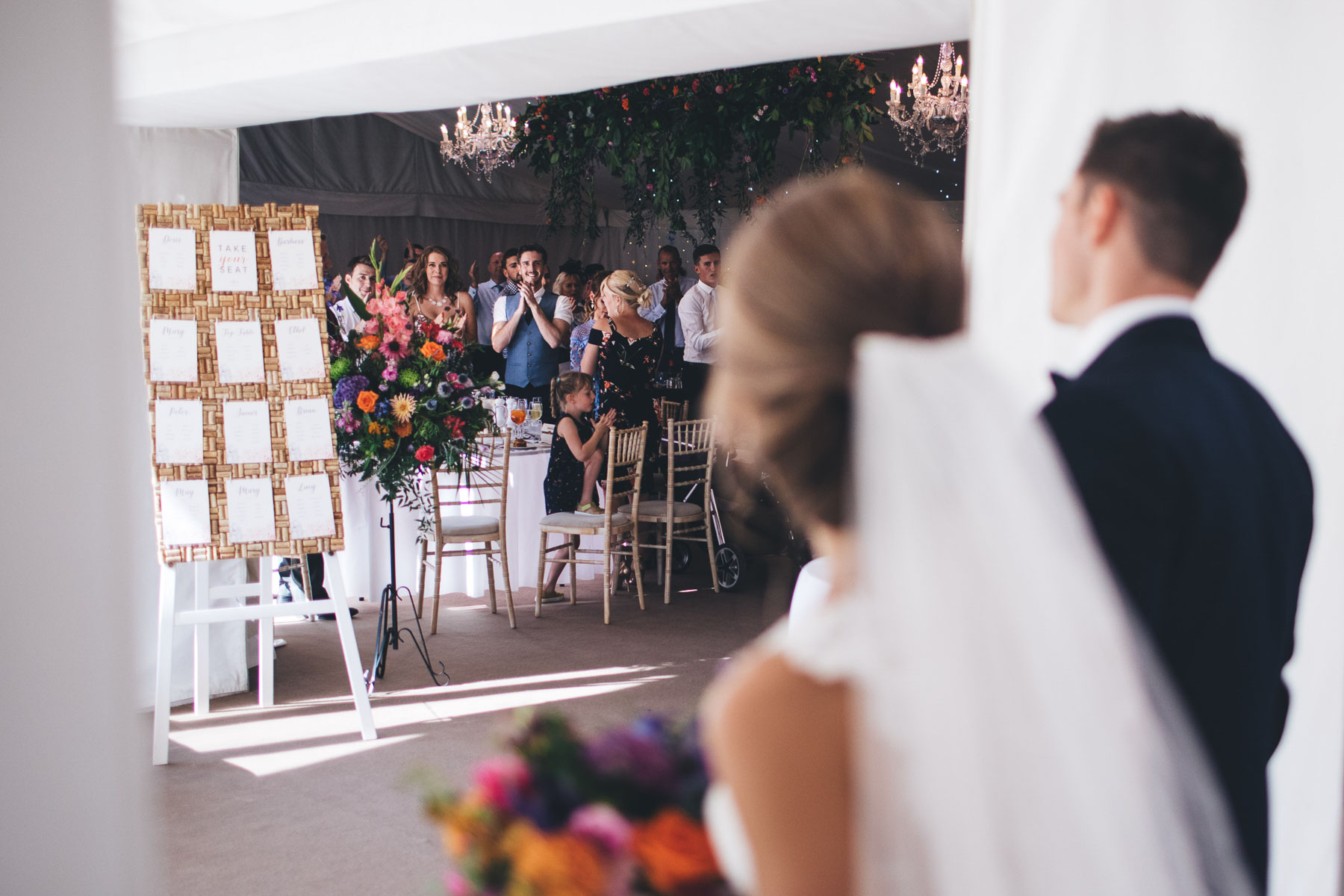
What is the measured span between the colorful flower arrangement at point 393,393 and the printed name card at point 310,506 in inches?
25.6

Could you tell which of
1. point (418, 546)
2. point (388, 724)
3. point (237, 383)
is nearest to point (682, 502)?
point (418, 546)

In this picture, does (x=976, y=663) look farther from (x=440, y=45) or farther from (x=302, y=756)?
(x=302, y=756)

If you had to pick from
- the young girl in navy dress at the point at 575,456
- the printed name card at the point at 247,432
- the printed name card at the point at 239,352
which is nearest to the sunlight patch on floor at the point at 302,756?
the printed name card at the point at 247,432

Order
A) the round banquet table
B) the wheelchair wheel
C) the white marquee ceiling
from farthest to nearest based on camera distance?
the wheelchair wheel < the round banquet table < the white marquee ceiling

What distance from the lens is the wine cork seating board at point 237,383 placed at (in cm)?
356

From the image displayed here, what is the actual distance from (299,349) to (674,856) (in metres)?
3.20

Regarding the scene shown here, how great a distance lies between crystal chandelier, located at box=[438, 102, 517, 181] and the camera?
27.1 feet

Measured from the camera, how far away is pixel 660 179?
678 centimetres

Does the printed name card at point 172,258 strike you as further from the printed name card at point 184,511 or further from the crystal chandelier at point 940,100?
the crystal chandelier at point 940,100

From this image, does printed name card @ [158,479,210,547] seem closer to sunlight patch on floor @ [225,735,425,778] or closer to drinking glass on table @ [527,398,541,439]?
sunlight patch on floor @ [225,735,425,778]

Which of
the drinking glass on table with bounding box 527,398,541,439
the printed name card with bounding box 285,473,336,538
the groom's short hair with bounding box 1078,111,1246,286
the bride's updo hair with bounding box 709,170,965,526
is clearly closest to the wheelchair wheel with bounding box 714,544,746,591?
the drinking glass on table with bounding box 527,398,541,439

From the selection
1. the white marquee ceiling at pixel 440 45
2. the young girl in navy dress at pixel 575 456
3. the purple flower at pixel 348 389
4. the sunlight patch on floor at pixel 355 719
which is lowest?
the sunlight patch on floor at pixel 355 719

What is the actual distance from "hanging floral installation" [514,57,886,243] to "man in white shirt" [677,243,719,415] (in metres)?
0.34

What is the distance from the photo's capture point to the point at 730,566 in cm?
625
